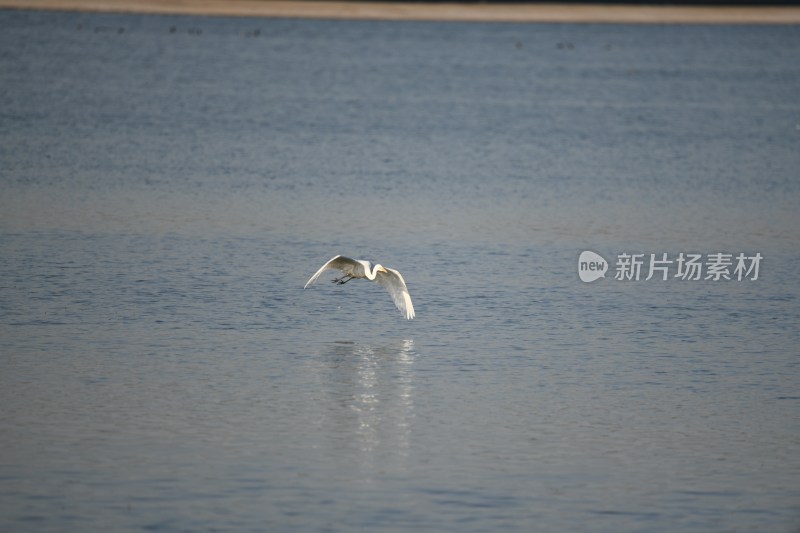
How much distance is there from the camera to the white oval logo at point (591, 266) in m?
23.8

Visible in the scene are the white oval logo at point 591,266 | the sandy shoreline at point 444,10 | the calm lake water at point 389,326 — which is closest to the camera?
the calm lake water at point 389,326

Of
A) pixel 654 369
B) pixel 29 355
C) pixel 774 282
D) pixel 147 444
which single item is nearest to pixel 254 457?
pixel 147 444

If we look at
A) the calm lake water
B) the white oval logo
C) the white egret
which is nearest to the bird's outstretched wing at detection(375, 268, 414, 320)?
the white egret

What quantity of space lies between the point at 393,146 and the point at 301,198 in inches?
368

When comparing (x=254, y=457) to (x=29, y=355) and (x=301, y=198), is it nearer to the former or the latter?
(x=29, y=355)

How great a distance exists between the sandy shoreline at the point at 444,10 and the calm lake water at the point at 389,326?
4378 cm

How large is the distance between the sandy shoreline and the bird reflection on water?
232ft

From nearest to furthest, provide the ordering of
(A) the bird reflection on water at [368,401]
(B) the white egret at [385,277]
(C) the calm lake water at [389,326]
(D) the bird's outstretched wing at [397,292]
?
(C) the calm lake water at [389,326]
(A) the bird reflection on water at [368,401]
(B) the white egret at [385,277]
(D) the bird's outstretched wing at [397,292]

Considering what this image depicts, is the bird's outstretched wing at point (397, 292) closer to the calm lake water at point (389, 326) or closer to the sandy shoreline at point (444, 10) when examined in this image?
the calm lake water at point (389, 326)

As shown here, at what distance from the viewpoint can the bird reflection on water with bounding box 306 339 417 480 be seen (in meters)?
15.2

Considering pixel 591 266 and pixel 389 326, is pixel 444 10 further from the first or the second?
Answer: pixel 389 326

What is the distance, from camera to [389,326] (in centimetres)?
1991

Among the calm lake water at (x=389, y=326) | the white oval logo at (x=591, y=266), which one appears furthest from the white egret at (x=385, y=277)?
the white oval logo at (x=591, y=266)

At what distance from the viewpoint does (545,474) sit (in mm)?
14594
